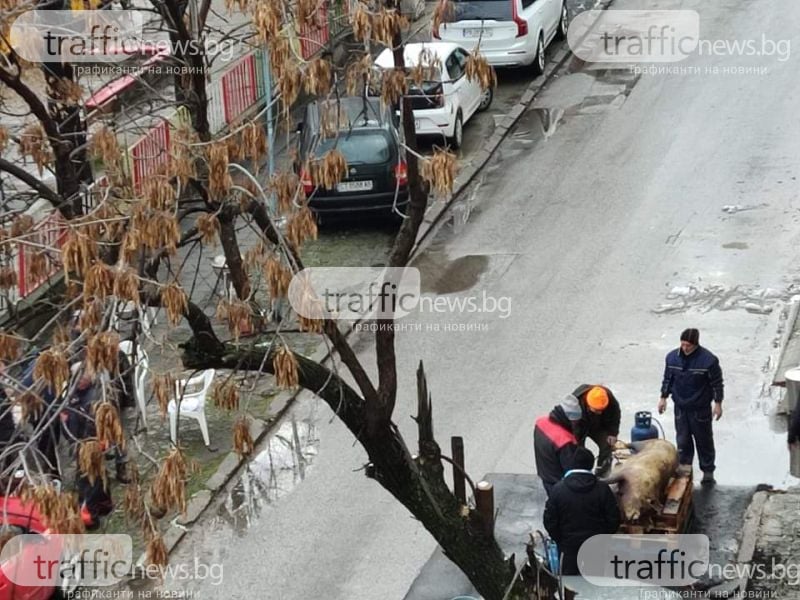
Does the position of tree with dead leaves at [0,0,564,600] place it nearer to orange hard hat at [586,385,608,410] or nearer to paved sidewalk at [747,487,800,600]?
orange hard hat at [586,385,608,410]

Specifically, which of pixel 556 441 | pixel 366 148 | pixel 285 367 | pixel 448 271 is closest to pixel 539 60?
pixel 366 148

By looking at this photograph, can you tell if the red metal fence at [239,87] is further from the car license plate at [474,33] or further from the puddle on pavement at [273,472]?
the puddle on pavement at [273,472]

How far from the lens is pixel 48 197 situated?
9.03 m

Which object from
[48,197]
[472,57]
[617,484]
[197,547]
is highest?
[472,57]

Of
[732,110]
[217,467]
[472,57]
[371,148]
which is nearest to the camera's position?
[472,57]

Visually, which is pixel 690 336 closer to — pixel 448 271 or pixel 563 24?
pixel 448 271

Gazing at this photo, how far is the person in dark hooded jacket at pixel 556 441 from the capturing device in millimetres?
11930

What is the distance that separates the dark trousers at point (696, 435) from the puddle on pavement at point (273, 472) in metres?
3.82

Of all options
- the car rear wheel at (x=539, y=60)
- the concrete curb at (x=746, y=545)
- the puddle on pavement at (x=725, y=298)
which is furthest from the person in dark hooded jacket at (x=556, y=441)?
the car rear wheel at (x=539, y=60)

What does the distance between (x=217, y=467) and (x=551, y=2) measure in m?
12.7

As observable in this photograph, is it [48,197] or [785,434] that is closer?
[48,197]

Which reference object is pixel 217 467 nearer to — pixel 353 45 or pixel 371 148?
pixel 371 148

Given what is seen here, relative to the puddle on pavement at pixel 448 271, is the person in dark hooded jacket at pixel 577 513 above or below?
above

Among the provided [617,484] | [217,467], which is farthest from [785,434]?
[217,467]
